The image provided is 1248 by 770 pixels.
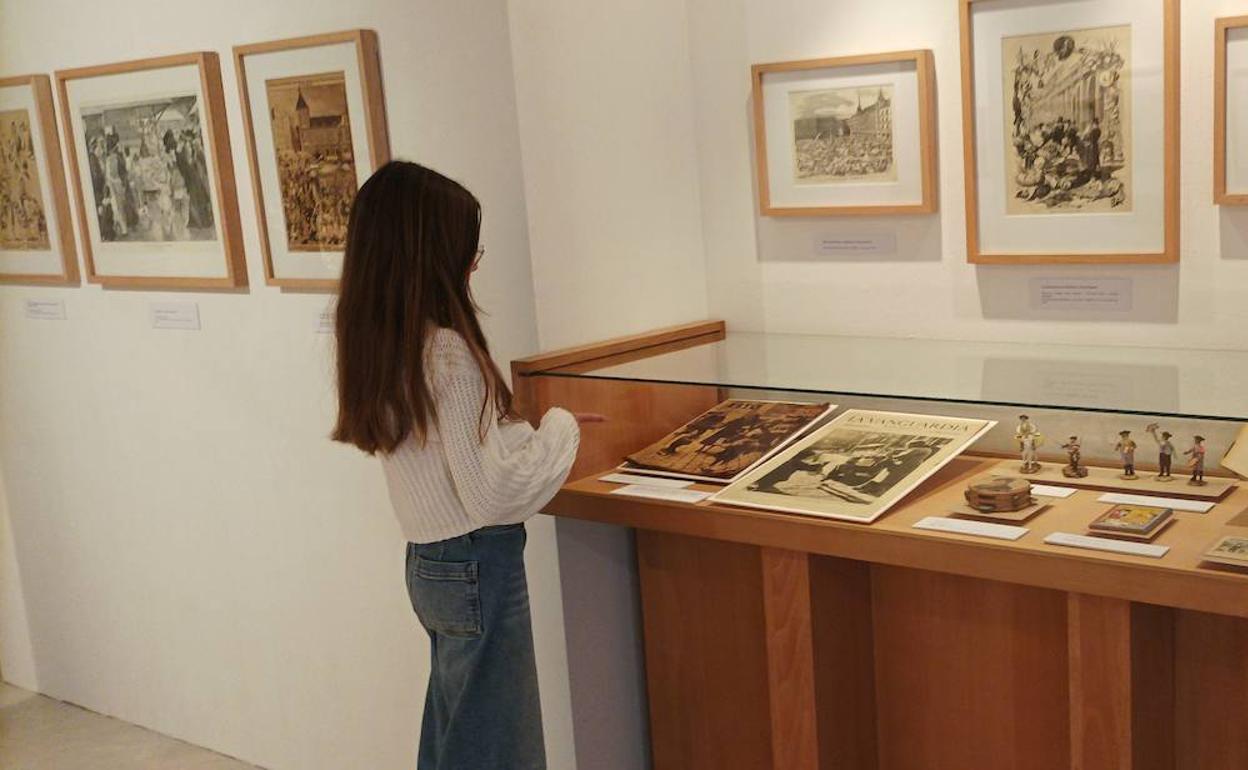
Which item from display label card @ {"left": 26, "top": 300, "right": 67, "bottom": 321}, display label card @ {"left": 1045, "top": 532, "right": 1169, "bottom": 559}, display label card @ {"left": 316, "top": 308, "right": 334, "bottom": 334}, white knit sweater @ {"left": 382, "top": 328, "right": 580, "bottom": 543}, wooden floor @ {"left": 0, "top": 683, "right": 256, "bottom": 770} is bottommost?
wooden floor @ {"left": 0, "top": 683, "right": 256, "bottom": 770}

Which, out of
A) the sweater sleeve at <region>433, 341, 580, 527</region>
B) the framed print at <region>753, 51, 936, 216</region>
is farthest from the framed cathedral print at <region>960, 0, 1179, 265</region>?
the sweater sleeve at <region>433, 341, 580, 527</region>

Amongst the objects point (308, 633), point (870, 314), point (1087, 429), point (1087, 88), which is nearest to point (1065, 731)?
point (1087, 429)

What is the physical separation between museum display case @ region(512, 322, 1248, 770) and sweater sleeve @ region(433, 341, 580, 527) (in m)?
0.35

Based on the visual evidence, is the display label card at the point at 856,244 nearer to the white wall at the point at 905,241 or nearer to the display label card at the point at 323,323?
the white wall at the point at 905,241

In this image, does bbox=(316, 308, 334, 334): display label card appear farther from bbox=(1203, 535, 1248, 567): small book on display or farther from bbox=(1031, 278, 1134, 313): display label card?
bbox=(1203, 535, 1248, 567): small book on display

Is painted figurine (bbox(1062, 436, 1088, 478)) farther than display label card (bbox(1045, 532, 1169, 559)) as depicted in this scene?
Yes

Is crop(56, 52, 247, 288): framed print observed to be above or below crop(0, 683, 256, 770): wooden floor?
above

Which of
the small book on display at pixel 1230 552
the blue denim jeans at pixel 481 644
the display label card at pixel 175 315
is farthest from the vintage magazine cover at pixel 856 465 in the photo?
the display label card at pixel 175 315

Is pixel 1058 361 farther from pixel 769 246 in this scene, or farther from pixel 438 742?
pixel 438 742

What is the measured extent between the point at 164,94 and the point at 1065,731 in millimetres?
3280

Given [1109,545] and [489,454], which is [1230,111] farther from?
[489,454]

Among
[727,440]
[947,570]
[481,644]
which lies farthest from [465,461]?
[947,570]

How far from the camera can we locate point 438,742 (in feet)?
10.8

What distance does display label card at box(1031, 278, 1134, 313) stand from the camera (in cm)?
314
